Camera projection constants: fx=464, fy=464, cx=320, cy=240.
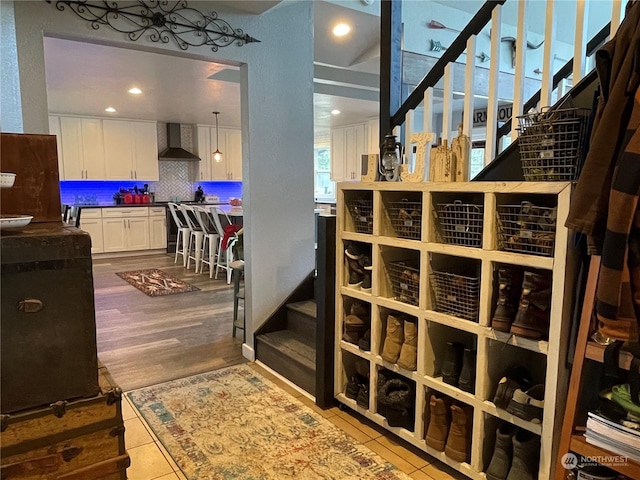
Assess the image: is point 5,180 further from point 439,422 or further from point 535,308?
point 439,422

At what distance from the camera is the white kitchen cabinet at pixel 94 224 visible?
748 centimetres

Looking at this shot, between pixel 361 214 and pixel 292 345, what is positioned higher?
pixel 361 214

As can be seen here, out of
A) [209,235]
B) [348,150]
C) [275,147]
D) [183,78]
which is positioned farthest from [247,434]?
[348,150]

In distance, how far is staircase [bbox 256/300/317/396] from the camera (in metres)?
2.85

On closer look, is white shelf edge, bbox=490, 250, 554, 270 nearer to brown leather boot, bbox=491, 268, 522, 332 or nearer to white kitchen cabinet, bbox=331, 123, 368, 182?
brown leather boot, bbox=491, 268, 522, 332

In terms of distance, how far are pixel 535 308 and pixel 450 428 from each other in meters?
0.71

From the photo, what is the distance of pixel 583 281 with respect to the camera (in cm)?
159

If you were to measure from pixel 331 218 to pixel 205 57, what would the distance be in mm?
1436

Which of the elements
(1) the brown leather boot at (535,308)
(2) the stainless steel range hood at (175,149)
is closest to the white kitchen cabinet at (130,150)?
(2) the stainless steel range hood at (175,149)

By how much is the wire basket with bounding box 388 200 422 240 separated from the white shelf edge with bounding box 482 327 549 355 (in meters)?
0.56

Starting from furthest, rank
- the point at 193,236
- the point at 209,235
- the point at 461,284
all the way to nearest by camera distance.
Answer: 1. the point at 193,236
2. the point at 209,235
3. the point at 461,284

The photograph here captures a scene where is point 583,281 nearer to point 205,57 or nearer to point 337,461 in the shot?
point 337,461

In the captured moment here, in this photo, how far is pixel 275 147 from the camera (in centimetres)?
329

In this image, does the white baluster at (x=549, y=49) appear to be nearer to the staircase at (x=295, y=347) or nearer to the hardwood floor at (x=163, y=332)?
the staircase at (x=295, y=347)
